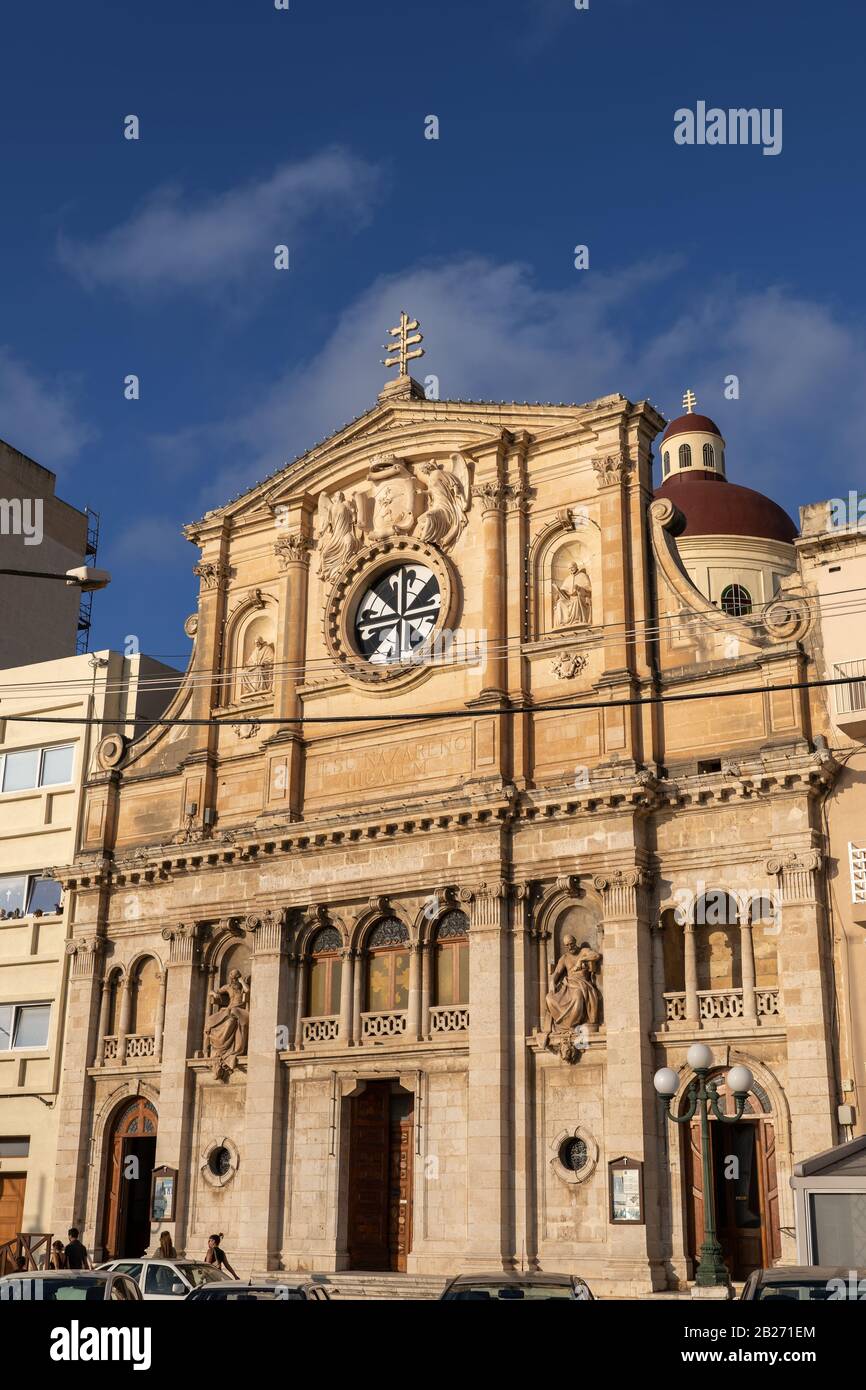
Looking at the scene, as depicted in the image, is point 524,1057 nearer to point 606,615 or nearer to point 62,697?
point 606,615

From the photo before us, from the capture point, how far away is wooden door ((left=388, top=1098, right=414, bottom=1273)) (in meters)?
31.2

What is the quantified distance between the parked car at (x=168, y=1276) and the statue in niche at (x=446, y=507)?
18071mm

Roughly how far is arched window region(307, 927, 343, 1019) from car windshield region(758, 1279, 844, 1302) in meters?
21.0

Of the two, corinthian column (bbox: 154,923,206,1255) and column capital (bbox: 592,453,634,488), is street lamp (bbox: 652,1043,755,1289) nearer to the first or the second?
column capital (bbox: 592,453,634,488)

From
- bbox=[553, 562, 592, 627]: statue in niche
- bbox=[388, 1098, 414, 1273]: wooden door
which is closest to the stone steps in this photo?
bbox=[388, 1098, 414, 1273]: wooden door

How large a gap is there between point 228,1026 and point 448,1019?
19.3ft

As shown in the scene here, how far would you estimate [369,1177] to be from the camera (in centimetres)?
3209

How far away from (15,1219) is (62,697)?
13.5 metres

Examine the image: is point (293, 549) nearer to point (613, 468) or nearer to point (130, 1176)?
point (613, 468)

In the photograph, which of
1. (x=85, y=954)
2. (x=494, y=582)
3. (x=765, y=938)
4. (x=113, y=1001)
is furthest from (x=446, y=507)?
(x=113, y=1001)

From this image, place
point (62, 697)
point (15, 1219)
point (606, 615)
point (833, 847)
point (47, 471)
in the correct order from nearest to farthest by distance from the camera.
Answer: point (833, 847) → point (606, 615) → point (15, 1219) → point (62, 697) → point (47, 471)

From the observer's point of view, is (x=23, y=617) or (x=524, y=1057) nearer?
(x=524, y=1057)

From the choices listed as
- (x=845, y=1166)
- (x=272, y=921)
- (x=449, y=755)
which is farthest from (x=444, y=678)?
(x=845, y=1166)

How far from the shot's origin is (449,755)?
33.2 meters
